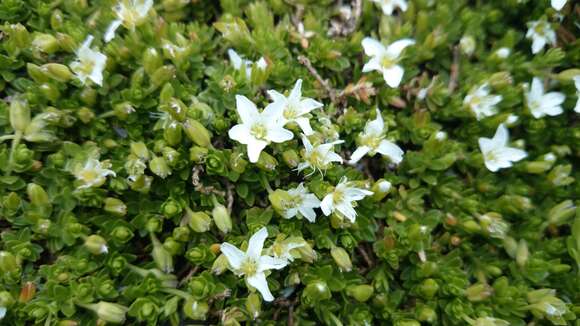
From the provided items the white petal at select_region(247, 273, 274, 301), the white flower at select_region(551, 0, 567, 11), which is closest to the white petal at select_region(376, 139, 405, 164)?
the white petal at select_region(247, 273, 274, 301)

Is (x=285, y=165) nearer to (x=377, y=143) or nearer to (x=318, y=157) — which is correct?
(x=318, y=157)

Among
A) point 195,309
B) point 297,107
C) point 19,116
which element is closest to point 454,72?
point 297,107

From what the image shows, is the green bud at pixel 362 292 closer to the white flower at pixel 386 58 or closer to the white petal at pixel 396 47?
the white flower at pixel 386 58

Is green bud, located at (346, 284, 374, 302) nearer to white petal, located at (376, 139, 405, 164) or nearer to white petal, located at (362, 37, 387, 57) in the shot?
white petal, located at (376, 139, 405, 164)

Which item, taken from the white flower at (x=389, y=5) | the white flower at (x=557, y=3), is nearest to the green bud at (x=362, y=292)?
the white flower at (x=389, y=5)

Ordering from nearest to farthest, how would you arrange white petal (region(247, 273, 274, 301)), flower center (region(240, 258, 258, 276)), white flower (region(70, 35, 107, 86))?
white petal (region(247, 273, 274, 301)), flower center (region(240, 258, 258, 276)), white flower (region(70, 35, 107, 86))

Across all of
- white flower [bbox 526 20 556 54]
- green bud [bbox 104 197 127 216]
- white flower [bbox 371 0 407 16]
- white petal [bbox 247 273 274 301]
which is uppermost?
white flower [bbox 526 20 556 54]
